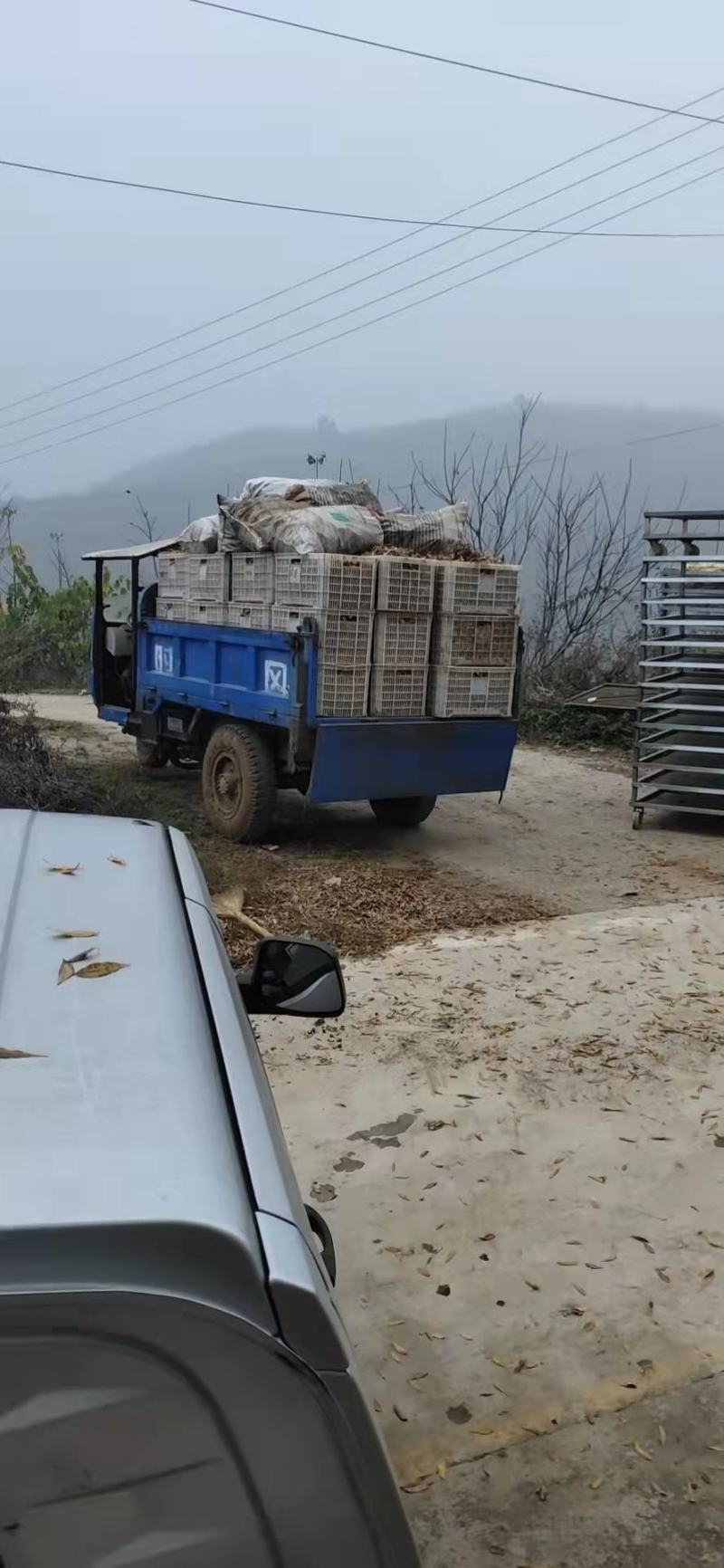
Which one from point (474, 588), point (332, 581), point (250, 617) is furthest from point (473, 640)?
point (250, 617)

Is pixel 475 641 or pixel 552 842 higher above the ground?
pixel 475 641

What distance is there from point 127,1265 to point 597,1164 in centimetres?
317

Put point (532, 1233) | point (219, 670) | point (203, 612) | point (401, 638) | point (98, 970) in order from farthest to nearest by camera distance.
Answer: point (203, 612) → point (219, 670) → point (401, 638) → point (532, 1233) → point (98, 970)

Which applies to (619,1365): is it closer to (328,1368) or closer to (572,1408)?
(572,1408)

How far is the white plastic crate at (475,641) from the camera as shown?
784 centimetres

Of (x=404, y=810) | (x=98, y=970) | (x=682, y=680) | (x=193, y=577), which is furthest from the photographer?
(x=682, y=680)

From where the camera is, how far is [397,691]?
7.74 meters

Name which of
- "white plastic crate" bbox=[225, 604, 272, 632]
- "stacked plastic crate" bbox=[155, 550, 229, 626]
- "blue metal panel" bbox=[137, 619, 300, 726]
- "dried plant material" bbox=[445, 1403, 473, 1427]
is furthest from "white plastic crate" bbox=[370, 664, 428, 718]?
"dried plant material" bbox=[445, 1403, 473, 1427]

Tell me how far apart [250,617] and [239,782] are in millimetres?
1162

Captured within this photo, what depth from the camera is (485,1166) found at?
3879 millimetres

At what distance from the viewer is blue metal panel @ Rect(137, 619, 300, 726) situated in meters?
7.70

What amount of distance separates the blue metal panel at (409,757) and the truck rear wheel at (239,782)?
0.52 m

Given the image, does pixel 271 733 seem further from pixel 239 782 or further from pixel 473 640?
pixel 473 640

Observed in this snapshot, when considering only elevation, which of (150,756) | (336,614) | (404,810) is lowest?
(404,810)
